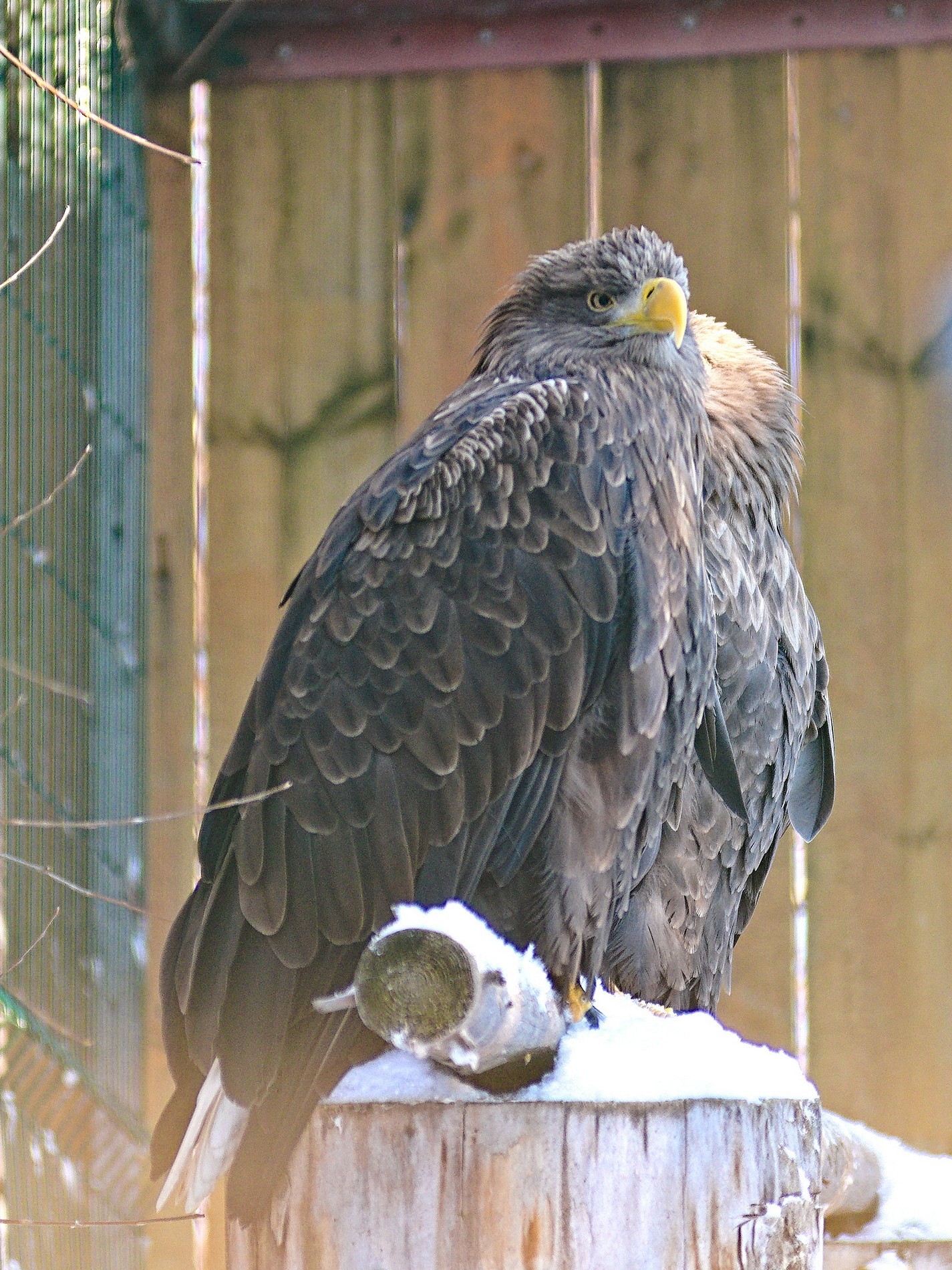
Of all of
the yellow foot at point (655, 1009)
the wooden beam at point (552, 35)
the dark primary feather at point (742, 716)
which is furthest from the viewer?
the wooden beam at point (552, 35)

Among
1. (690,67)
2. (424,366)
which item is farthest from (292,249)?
(690,67)

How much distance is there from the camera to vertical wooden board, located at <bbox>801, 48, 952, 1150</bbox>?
3277mm

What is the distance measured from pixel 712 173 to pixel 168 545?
133 centimetres

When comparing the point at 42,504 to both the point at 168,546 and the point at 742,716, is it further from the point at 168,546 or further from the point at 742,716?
the point at 168,546

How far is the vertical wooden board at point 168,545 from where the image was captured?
11.1 ft

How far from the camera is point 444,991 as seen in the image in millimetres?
1705

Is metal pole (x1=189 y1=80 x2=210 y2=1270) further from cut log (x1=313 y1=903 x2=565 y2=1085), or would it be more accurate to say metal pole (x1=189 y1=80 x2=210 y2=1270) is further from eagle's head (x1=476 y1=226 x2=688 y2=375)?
cut log (x1=313 y1=903 x2=565 y2=1085)

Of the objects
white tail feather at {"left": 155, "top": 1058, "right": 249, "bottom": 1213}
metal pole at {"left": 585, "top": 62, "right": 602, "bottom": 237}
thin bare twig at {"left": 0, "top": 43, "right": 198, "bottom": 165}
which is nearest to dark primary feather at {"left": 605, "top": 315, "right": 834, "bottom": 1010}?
metal pole at {"left": 585, "top": 62, "right": 602, "bottom": 237}

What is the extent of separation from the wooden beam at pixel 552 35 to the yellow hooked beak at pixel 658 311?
2.98ft

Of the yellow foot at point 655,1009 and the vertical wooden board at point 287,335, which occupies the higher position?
the vertical wooden board at point 287,335

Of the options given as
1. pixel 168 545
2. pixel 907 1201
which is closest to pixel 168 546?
pixel 168 545

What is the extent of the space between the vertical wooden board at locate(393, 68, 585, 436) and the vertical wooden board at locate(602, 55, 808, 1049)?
3.7 inches

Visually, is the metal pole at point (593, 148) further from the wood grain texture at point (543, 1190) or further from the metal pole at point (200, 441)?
the wood grain texture at point (543, 1190)

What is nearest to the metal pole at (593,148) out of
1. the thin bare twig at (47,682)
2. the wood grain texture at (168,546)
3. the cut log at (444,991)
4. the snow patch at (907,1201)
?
the wood grain texture at (168,546)
